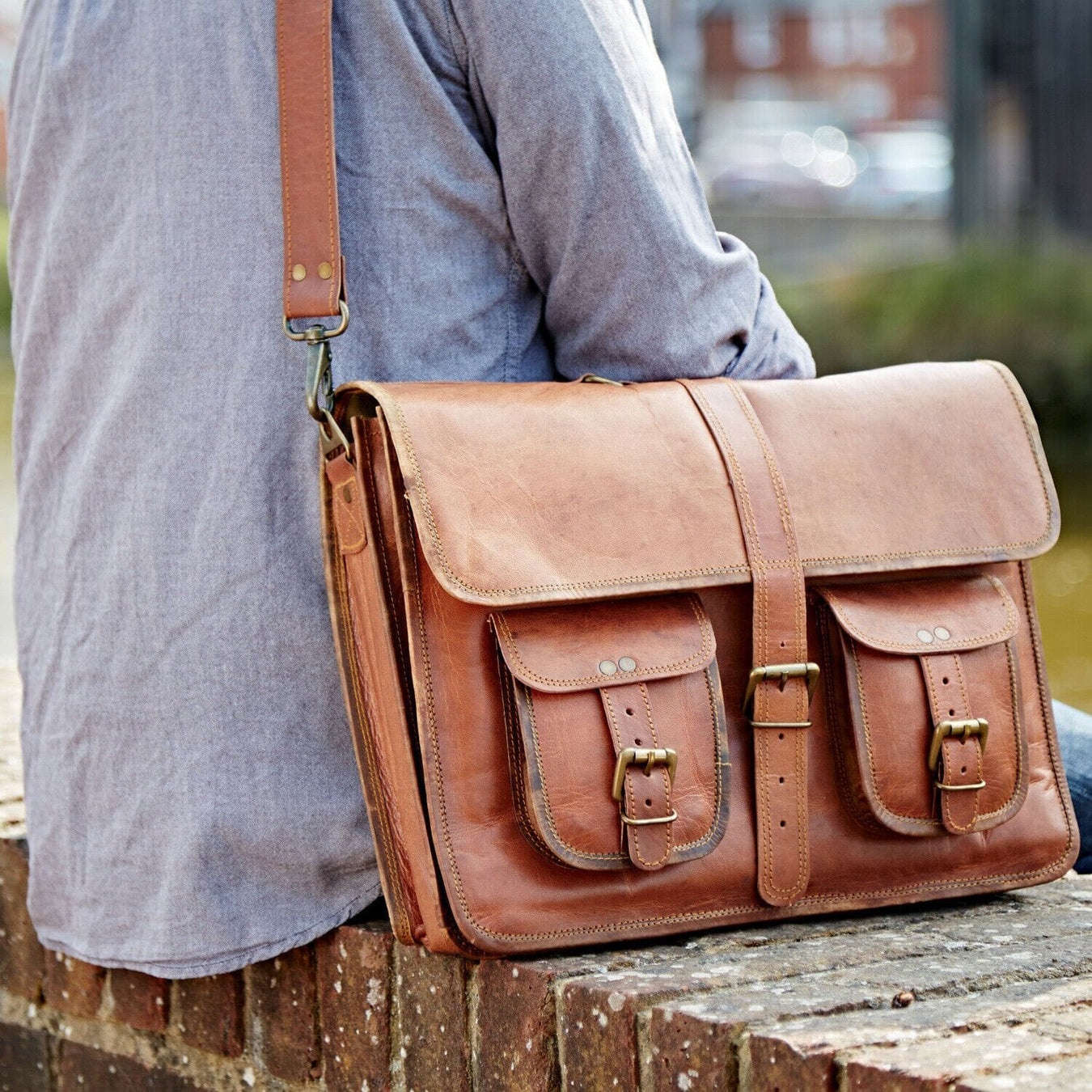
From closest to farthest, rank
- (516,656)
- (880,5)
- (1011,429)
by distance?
(516,656) < (1011,429) < (880,5)

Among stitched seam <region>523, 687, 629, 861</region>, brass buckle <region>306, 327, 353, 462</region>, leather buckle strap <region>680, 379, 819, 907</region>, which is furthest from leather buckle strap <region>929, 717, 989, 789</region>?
brass buckle <region>306, 327, 353, 462</region>

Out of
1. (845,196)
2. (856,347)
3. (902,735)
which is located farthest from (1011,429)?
(845,196)

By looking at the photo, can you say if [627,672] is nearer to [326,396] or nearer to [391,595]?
[391,595]

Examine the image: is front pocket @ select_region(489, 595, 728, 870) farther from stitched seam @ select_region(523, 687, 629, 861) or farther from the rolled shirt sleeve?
the rolled shirt sleeve

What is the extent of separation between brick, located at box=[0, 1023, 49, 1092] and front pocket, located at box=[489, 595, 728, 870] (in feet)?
2.76

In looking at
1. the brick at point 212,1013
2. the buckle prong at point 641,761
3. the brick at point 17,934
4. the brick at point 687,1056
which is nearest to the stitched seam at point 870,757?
the buckle prong at point 641,761

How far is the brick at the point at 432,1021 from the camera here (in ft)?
4.44

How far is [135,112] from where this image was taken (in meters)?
1.43

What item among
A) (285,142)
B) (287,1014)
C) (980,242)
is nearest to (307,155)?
(285,142)

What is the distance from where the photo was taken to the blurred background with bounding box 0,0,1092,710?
841cm

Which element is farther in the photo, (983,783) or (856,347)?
(856,347)

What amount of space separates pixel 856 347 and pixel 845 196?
56.4 feet

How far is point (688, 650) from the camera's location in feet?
4.34

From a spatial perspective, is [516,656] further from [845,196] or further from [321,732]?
[845,196]
